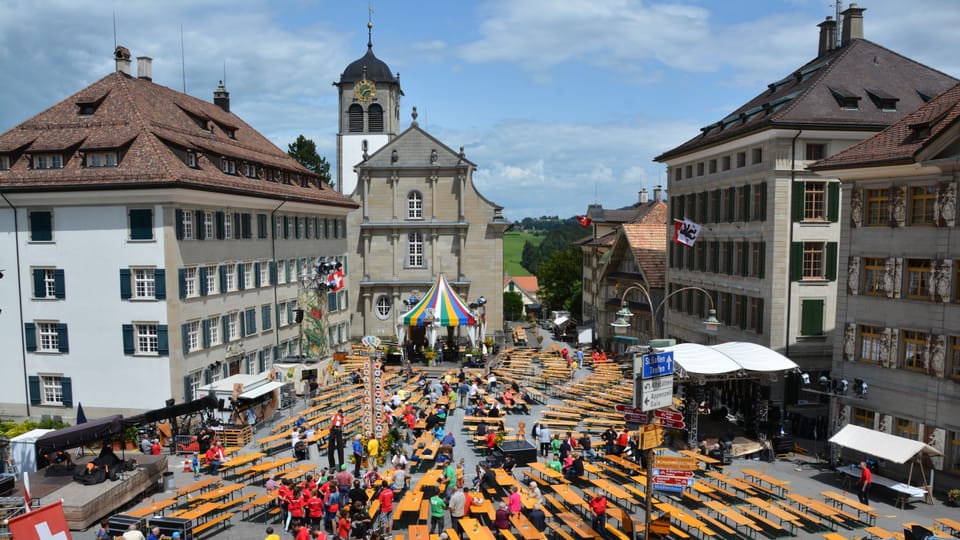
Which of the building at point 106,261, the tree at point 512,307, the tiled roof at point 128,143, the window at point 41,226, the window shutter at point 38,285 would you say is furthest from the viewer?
the tree at point 512,307

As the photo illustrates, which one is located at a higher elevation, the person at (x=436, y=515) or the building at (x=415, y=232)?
the building at (x=415, y=232)

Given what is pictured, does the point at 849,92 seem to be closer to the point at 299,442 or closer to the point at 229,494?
the point at 299,442

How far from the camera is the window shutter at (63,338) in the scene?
30.5 meters

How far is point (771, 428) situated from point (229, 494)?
791 inches

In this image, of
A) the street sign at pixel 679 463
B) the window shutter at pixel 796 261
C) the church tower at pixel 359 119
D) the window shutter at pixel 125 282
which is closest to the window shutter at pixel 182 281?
the window shutter at pixel 125 282

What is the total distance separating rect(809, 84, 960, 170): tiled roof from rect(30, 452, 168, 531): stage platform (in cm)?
2560

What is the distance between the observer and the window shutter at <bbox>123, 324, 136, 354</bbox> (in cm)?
2997

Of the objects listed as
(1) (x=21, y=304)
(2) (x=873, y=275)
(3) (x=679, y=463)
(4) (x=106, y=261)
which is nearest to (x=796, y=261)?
(2) (x=873, y=275)

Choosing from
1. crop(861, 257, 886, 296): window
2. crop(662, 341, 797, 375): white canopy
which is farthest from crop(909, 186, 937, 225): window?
crop(662, 341, 797, 375): white canopy

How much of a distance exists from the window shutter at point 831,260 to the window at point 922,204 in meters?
7.92

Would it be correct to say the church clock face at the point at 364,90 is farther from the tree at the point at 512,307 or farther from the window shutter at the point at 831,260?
the window shutter at the point at 831,260

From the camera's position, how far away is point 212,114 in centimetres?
4312

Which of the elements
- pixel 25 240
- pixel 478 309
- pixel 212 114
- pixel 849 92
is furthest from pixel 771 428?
pixel 212 114

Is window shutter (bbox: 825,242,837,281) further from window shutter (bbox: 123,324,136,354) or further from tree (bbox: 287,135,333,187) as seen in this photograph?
tree (bbox: 287,135,333,187)
